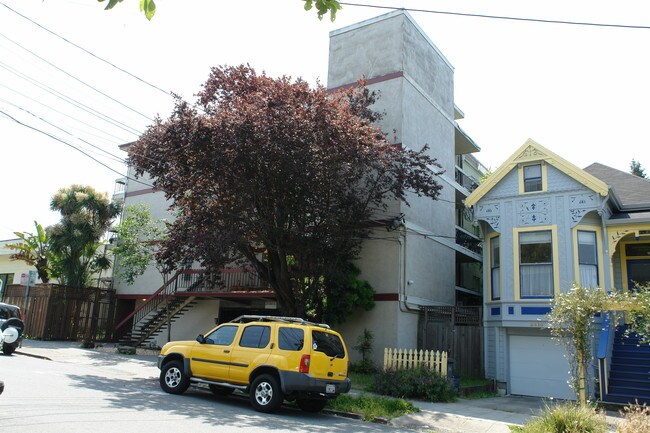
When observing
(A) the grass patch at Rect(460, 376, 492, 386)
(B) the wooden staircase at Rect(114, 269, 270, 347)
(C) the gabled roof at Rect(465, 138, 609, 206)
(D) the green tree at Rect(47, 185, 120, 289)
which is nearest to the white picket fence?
(A) the grass patch at Rect(460, 376, 492, 386)

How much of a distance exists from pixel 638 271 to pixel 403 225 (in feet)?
26.1

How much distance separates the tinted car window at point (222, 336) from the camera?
11.8m

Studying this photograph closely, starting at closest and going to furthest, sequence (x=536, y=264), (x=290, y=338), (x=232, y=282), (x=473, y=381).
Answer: (x=290, y=338) < (x=536, y=264) < (x=473, y=381) < (x=232, y=282)

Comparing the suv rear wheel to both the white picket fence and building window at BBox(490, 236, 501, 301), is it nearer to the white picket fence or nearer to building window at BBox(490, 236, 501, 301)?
the white picket fence

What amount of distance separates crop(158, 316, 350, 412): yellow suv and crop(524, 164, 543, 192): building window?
31.7ft

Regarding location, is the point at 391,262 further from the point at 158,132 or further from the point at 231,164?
the point at 158,132

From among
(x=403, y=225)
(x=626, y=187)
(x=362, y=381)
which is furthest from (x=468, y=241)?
(x=362, y=381)

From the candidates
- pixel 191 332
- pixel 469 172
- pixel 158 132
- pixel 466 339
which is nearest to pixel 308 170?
pixel 158 132

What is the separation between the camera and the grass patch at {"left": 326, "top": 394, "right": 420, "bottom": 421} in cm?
1141

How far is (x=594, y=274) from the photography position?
656 inches

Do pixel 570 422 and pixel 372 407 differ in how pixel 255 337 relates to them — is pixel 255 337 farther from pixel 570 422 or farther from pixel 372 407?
pixel 570 422

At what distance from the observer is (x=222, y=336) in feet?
39.2

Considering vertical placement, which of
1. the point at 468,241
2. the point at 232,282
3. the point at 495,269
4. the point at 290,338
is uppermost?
the point at 468,241

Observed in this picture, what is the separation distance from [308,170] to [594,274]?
9447 millimetres
